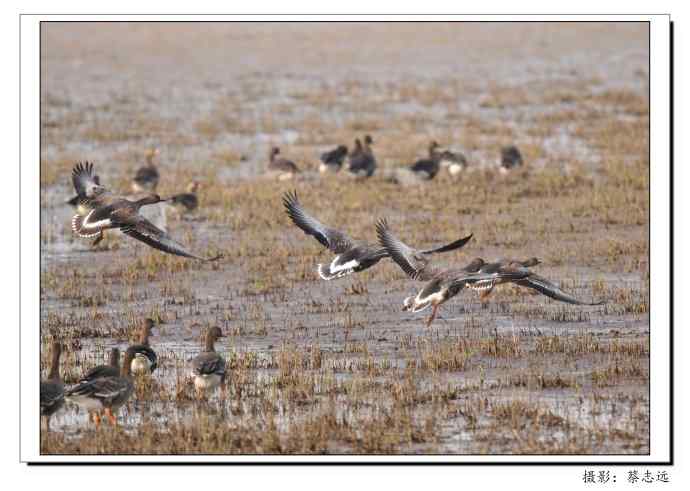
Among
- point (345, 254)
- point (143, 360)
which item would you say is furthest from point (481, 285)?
point (143, 360)

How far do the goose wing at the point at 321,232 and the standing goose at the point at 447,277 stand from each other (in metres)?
0.85

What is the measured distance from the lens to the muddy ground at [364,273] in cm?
946

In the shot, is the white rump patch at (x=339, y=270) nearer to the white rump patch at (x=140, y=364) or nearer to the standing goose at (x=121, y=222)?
the standing goose at (x=121, y=222)

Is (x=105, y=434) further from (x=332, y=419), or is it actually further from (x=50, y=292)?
(x=50, y=292)

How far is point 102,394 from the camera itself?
930 cm

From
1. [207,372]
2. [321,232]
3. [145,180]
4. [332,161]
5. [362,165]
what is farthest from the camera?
[332,161]

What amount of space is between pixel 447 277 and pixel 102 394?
350cm

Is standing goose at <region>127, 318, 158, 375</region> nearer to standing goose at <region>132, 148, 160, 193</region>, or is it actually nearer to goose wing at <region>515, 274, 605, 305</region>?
goose wing at <region>515, 274, 605, 305</region>

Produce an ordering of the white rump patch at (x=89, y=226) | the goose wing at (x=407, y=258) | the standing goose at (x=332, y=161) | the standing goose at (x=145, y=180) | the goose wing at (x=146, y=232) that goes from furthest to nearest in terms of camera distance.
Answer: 1. the standing goose at (x=332, y=161)
2. the standing goose at (x=145, y=180)
3. the white rump patch at (x=89, y=226)
4. the goose wing at (x=146, y=232)
5. the goose wing at (x=407, y=258)

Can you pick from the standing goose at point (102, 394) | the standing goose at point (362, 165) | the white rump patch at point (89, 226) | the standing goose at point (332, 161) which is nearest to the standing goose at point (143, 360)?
the standing goose at point (102, 394)

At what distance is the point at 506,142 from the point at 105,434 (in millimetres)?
16951

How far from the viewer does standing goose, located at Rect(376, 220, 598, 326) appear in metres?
11.3

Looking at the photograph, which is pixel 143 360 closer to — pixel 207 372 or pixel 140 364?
pixel 140 364

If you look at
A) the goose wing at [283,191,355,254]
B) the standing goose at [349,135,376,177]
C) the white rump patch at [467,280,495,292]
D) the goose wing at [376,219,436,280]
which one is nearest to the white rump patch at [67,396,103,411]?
the goose wing at [376,219,436,280]
